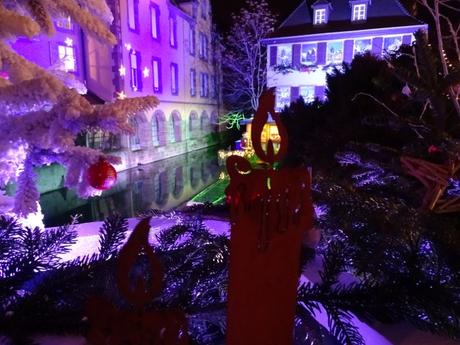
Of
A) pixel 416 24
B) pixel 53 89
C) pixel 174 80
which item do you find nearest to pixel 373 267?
pixel 53 89

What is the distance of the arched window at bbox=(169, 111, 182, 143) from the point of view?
15.8m

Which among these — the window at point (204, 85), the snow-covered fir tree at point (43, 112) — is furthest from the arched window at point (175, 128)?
the snow-covered fir tree at point (43, 112)

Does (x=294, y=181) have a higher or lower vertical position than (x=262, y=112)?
lower

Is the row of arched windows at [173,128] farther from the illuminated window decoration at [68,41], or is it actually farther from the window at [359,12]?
the window at [359,12]

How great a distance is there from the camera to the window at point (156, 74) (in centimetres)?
1419

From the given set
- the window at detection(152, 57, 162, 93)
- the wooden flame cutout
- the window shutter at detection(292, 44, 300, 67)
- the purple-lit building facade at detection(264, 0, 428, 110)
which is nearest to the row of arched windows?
the window at detection(152, 57, 162, 93)

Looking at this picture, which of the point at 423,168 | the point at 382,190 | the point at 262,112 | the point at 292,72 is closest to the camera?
the point at 262,112

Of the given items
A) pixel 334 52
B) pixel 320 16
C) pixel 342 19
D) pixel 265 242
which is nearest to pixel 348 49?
pixel 334 52

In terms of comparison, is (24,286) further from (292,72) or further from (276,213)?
(292,72)

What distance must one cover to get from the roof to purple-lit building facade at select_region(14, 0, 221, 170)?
4871mm

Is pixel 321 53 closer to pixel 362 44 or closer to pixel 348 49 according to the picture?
pixel 348 49

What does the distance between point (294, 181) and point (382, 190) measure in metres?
1.23

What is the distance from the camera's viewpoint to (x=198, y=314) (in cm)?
85

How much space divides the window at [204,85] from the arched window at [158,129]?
468 centimetres
